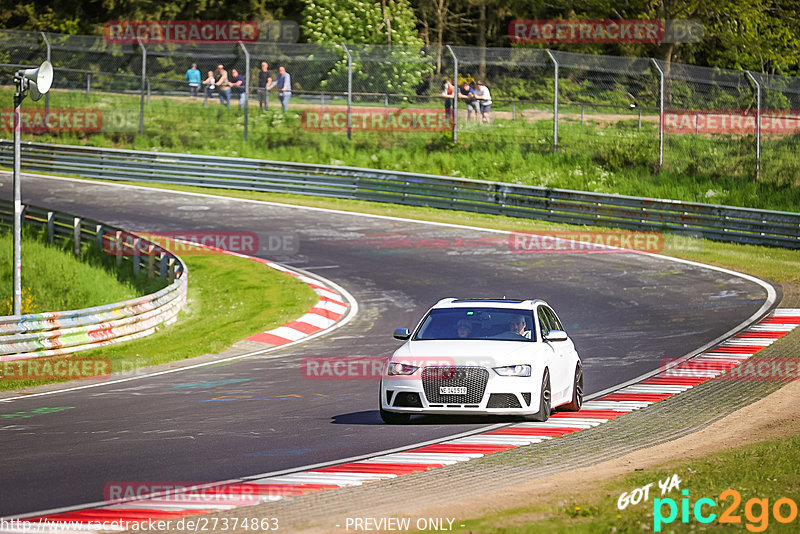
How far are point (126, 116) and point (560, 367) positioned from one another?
3167cm

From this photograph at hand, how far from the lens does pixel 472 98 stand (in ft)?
123

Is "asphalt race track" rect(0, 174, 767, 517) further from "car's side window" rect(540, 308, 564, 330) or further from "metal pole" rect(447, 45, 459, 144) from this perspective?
"metal pole" rect(447, 45, 459, 144)

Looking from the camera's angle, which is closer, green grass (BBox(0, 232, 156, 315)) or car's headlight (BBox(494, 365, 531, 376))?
car's headlight (BBox(494, 365, 531, 376))

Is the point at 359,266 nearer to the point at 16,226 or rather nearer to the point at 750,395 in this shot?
the point at 16,226

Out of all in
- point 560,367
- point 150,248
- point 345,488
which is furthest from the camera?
point 150,248

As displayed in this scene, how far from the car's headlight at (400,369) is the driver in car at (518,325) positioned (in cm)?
143

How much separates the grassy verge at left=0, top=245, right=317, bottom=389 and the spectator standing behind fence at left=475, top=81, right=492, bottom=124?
492 inches

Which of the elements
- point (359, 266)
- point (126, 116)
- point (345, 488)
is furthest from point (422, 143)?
point (345, 488)

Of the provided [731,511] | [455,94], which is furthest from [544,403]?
[455,94]

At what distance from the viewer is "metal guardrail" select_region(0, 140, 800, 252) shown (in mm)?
28984

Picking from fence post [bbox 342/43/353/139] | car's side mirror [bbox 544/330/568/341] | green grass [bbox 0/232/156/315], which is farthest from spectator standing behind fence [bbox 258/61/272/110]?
car's side mirror [bbox 544/330/568/341]

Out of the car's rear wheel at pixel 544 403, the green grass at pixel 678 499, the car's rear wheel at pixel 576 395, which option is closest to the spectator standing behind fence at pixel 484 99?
the car's rear wheel at pixel 576 395

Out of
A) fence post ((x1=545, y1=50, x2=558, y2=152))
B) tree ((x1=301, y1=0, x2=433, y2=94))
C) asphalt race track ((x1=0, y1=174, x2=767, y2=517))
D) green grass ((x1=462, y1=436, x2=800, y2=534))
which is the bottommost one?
asphalt race track ((x1=0, y1=174, x2=767, y2=517))

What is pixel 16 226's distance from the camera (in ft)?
61.8
